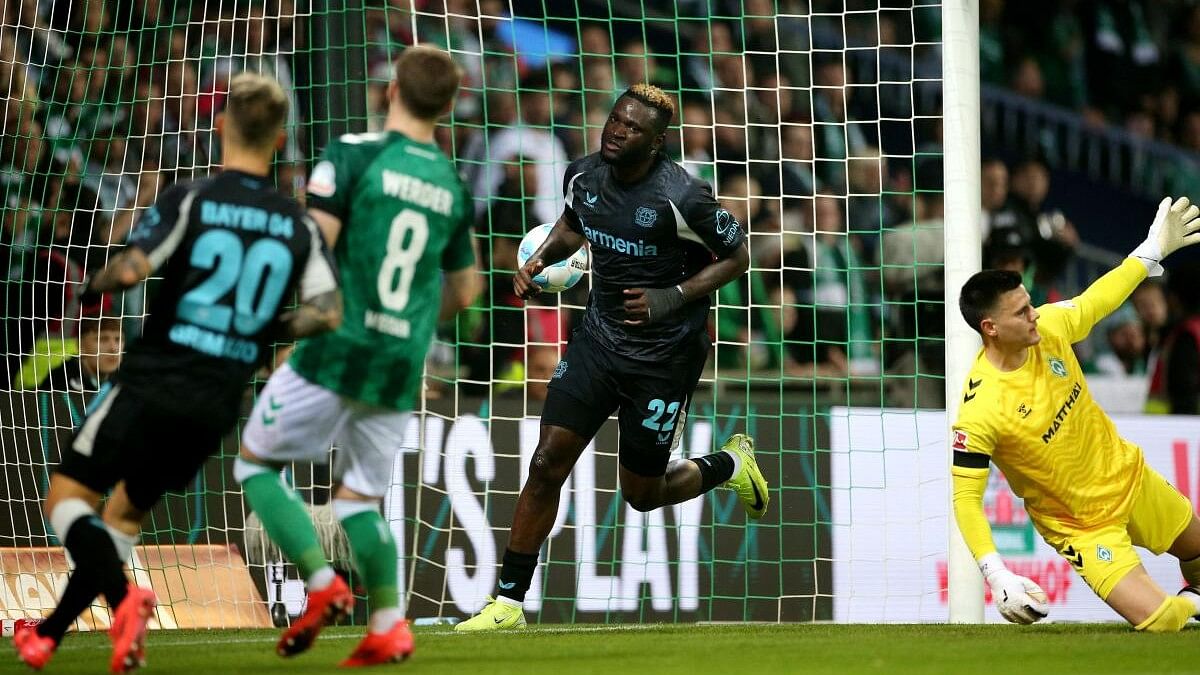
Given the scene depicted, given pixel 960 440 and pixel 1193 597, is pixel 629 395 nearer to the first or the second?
pixel 960 440

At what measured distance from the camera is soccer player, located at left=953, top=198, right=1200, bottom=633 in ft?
20.2

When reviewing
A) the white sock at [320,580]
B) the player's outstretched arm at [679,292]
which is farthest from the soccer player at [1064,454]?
the white sock at [320,580]

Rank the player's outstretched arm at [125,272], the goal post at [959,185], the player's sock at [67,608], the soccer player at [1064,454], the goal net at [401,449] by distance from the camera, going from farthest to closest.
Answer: the goal net at [401,449]
the goal post at [959,185]
the soccer player at [1064,454]
the player's sock at [67,608]
the player's outstretched arm at [125,272]

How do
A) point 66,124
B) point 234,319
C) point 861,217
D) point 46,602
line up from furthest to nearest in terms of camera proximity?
point 861,217, point 66,124, point 46,602, point 234,319

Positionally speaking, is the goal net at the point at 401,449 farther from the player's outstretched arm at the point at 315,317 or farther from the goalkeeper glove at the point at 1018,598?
the player's outstretched arm at the point at 315,317

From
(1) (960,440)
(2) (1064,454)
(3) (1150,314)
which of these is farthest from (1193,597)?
(3) (1150,314)

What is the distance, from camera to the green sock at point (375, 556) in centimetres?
493

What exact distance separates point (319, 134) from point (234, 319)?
3.39 metres

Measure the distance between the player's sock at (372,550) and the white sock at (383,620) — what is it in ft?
0.06

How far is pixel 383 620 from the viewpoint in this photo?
4.87 meters

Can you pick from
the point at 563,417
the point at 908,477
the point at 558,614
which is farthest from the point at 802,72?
the point at 563,417

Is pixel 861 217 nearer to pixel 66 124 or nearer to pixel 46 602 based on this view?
pixel 66 124

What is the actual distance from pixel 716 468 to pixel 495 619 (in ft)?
4.21

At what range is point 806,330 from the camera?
10.6 m
